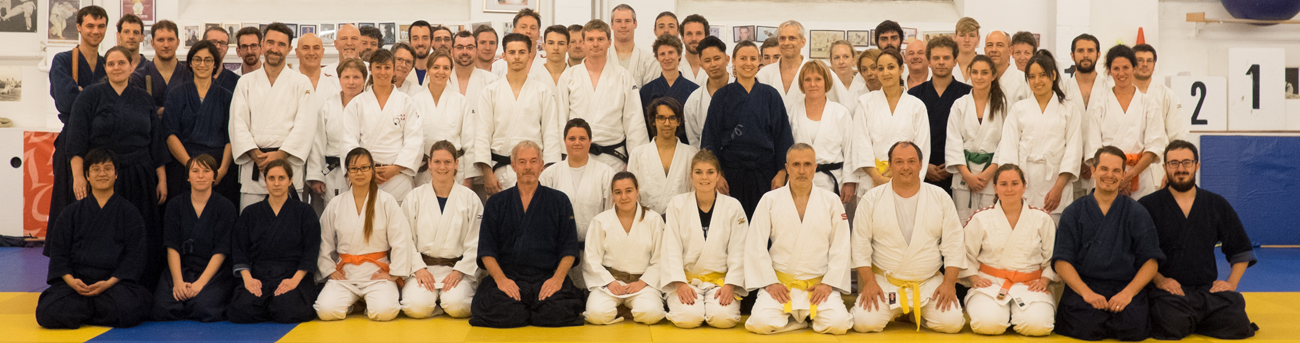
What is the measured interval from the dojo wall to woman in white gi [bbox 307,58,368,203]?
3099mm

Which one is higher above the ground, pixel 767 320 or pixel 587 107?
pixel 587 107

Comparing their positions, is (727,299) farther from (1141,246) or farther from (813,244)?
(1141,246)

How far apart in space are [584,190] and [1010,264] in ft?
7.20

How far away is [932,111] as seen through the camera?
205 inches

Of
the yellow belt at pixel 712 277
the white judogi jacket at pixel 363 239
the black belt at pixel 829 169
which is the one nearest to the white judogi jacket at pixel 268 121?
the white judogi jacket at pixel 363 239

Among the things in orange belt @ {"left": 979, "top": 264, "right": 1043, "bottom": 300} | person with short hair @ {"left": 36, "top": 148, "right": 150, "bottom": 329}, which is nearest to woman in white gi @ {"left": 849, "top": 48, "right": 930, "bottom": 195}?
orange belt @ {"left": 979, "top": 264, "right": 1043, "bottom": 300}

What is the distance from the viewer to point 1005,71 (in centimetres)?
552

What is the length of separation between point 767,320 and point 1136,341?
1.67 metres

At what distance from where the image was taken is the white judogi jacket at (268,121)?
Result: 4.89m

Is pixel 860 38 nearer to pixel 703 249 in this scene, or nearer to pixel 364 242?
pixel 703 249

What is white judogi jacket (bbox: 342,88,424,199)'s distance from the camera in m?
5.04

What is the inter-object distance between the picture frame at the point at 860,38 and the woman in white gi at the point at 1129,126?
343 centimetres

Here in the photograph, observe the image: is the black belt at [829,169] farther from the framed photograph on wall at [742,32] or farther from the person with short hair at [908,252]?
the framed photograph on wall at [742,32]

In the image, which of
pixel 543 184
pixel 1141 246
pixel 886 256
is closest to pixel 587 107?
pixel 543 184
